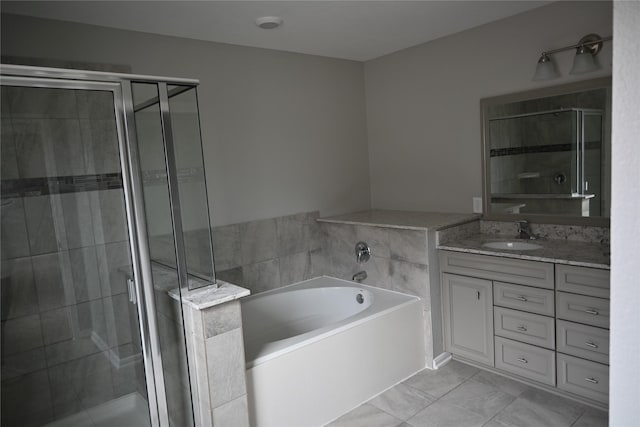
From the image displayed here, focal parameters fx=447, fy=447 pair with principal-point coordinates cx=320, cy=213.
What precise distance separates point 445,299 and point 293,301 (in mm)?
1119

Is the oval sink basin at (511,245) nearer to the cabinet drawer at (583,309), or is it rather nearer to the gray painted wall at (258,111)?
the cabinet drawer at (583,309)

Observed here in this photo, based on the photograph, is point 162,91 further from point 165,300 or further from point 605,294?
point 605,294

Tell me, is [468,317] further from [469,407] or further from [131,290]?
[131,290]

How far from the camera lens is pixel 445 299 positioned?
3.07 metres

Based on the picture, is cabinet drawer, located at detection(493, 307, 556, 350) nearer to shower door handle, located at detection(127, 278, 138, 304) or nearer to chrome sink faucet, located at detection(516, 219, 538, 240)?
chrome sink faucet, located at detection(516, 219, 538, 240)


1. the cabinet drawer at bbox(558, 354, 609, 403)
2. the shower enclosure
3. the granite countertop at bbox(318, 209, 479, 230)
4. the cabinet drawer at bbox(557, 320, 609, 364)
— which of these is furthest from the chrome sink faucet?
the shower enclosure

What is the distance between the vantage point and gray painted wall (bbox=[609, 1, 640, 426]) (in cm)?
93

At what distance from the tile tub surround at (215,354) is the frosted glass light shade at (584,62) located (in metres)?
2.31

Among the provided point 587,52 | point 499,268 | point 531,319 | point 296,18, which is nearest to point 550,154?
point 587,52

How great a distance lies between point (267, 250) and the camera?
3.42m

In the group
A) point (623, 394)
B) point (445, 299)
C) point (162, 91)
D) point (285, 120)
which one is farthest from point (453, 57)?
point (623, 394)

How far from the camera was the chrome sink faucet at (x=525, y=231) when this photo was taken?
9.95 feet

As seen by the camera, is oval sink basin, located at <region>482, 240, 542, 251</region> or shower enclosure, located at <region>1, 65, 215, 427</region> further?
oval sink basin, located at <region>482, 240, 542, 251</region>

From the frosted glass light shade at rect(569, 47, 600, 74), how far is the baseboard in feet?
6.56
